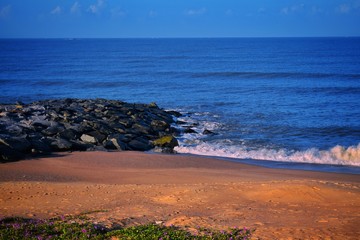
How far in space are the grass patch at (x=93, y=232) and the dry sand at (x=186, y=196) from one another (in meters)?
0.42

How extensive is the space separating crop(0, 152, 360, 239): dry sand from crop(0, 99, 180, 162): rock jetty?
148 centimetres

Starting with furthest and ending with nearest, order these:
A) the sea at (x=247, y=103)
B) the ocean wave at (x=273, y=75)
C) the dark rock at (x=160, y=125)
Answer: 1. the ocean wave at (x=273, y=75)
2. the dark rock at (x=160, y=125)
3. the sea at (x=247, y=103)

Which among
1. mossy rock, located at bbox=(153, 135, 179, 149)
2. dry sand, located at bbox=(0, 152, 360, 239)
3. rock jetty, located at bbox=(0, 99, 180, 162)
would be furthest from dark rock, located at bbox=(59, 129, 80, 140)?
mossy rock, located at bbox=(153, 135, 179, 149)

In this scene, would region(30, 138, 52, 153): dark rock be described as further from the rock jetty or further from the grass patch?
the grass patch

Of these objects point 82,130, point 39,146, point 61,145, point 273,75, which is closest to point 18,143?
point 39,146

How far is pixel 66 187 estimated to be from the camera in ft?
39.4

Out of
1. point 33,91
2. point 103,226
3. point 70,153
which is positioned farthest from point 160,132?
point 33,91

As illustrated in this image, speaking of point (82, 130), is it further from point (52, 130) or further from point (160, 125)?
point (160, 125)

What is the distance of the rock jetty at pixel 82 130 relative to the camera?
56.1 ft

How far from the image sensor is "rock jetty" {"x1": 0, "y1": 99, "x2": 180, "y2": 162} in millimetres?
17111

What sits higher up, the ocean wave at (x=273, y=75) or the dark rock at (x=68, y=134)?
the ocean wave at (x=273, y=75)

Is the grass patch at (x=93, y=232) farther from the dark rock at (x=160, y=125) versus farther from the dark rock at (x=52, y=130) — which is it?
the dark rock at (x=160, y=125)

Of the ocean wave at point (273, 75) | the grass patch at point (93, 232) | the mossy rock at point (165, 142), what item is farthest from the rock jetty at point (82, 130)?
the ocean wave at point (273, 75)

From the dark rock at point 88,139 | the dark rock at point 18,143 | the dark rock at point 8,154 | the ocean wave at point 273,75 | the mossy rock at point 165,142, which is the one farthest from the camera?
the ocean wave at point 273,75
